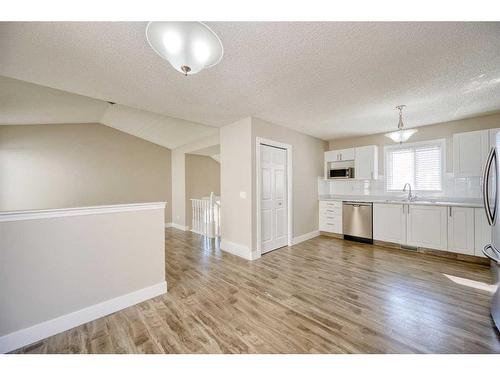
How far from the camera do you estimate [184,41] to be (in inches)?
42.8

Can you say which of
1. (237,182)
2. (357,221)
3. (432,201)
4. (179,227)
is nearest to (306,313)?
(237,182)

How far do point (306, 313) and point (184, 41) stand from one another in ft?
7.95

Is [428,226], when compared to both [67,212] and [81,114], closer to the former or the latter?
[67,212]

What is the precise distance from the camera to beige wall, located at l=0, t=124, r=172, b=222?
14.2 feet

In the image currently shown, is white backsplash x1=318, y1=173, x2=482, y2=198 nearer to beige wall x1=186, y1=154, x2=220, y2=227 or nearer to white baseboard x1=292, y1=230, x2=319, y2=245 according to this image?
white baseboard x1=292, y1=230, x2=319, y2=245

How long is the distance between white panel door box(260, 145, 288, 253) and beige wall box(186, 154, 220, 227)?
119 inches

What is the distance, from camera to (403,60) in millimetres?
1835

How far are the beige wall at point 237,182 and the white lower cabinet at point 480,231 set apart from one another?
3.58m

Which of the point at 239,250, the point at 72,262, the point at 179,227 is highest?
the point at 72,262

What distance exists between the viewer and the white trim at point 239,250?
11.0 feet

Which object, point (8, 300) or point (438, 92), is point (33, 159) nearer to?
point (8, 300)

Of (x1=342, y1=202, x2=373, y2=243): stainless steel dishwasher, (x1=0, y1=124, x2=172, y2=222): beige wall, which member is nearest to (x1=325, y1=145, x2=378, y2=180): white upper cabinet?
(x1=342, y1=202, x2=373, y2=243): stainless steel dishwasher

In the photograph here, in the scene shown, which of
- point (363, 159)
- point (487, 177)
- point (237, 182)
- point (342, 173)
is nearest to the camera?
point (487, 177)
